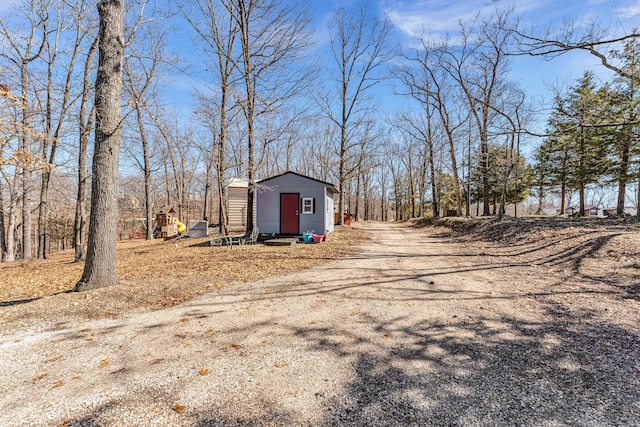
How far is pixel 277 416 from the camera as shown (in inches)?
80.0

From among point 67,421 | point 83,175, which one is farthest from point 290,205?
point 67,421

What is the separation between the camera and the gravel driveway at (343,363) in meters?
2.08

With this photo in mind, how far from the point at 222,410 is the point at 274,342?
1.13 metres

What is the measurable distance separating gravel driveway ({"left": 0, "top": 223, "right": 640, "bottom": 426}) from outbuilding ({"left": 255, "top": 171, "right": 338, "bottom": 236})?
9362mm

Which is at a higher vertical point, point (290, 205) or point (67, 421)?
point (290, 205)

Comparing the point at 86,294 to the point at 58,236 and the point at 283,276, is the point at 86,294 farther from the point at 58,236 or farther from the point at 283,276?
the point at 58,236

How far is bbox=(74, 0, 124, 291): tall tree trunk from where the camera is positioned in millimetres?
5227

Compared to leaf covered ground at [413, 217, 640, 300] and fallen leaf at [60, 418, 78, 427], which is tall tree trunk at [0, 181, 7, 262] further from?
leaf covered ground at [413, 217, 640, 300]

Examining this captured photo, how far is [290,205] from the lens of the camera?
562 inches

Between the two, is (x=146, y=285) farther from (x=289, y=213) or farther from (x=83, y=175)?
(x=289, y=213)

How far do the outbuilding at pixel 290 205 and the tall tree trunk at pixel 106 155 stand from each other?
8714mm

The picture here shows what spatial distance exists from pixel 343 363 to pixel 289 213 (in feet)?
38.4

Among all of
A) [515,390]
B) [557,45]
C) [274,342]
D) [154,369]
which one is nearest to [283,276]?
[274,342]

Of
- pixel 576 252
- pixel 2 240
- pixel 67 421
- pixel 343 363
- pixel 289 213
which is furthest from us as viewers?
pixel 2 240
